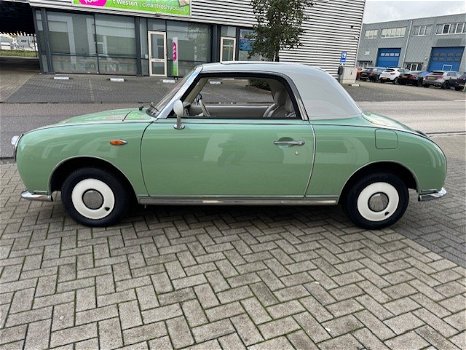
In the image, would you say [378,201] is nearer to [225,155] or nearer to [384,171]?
[384,171]

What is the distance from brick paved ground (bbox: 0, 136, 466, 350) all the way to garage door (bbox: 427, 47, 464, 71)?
168 feet

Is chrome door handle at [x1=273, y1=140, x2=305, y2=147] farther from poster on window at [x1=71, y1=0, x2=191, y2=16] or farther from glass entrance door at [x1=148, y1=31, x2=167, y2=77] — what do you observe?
glass entrance door at [x1=148, y1=31, x2=167, y2=77]

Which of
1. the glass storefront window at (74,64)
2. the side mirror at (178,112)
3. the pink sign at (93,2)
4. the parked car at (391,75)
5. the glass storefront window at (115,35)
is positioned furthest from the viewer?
the parked car at (391,75)

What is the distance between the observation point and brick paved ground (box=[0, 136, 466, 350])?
228 cm

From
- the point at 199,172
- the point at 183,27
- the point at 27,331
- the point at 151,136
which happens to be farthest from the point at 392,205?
the point at 183,27

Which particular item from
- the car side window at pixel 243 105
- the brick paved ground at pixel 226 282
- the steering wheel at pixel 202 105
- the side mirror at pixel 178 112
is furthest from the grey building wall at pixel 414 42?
the side mirror at pixel 178 112

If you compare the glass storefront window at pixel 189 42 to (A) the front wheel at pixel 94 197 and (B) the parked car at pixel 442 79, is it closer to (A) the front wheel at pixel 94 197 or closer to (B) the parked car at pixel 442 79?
(A) the front wheel at pixel 94 197

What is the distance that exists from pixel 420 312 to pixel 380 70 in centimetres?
3600

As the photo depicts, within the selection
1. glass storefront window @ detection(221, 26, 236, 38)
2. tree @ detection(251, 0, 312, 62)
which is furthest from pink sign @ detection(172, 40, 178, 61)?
tree @ detection(251, 0, 312, 62)

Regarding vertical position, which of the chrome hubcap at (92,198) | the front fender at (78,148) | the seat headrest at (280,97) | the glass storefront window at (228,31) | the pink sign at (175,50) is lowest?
the chrome hubcap at (92,198)

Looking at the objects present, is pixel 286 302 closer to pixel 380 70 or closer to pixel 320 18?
pixel 320 18

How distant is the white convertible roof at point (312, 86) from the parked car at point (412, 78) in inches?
1287

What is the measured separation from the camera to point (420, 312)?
2.55 m

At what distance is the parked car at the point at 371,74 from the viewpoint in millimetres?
34188
